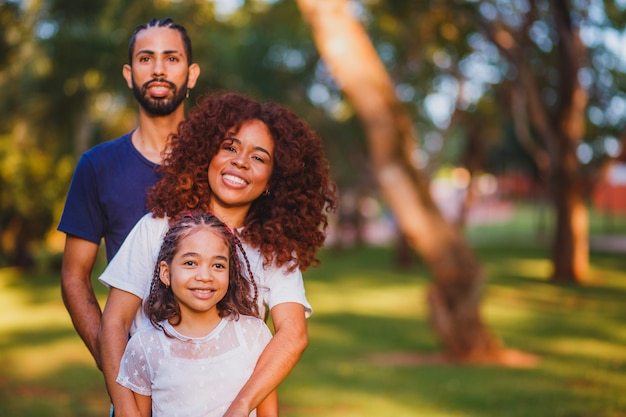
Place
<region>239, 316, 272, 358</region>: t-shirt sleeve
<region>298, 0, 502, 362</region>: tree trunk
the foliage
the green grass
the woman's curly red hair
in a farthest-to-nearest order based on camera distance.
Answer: the foliage, <region>298, 0, 502, 362</region>: tree trunk, the green grass, the woman's curly red hair, <region>239, 316, 272, 358</region>: t-shirt sleeve

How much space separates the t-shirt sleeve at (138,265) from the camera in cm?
296

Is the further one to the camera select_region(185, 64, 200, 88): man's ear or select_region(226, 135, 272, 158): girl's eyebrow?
select_region(185, 64, 200, 88): man's ear

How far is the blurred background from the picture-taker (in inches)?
400

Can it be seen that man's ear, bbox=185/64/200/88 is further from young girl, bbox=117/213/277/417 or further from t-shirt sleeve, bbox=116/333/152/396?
t-shirt sleeve, bbox=116/333/152/396

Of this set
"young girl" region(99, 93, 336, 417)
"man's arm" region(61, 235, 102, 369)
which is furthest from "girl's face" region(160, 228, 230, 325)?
"man's arm" region(61, 235, 102, 369)

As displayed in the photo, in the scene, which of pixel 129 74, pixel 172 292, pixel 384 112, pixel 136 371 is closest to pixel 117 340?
pixel 136 371

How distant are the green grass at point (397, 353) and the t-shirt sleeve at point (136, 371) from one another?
530cm

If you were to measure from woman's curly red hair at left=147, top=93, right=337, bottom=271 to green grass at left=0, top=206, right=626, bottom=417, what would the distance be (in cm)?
491

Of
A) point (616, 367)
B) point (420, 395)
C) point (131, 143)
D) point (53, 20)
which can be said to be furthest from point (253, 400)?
point (53, 20)

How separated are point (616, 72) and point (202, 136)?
2342 cm

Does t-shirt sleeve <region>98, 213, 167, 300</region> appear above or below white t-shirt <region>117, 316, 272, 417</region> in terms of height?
above

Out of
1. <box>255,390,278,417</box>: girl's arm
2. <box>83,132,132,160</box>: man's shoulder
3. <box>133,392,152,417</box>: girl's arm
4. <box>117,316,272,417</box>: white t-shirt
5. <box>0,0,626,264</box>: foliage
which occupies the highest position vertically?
<box>0,0,626,264</box>: foliage

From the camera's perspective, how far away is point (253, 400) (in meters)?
2.70

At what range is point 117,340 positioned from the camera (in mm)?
2895
